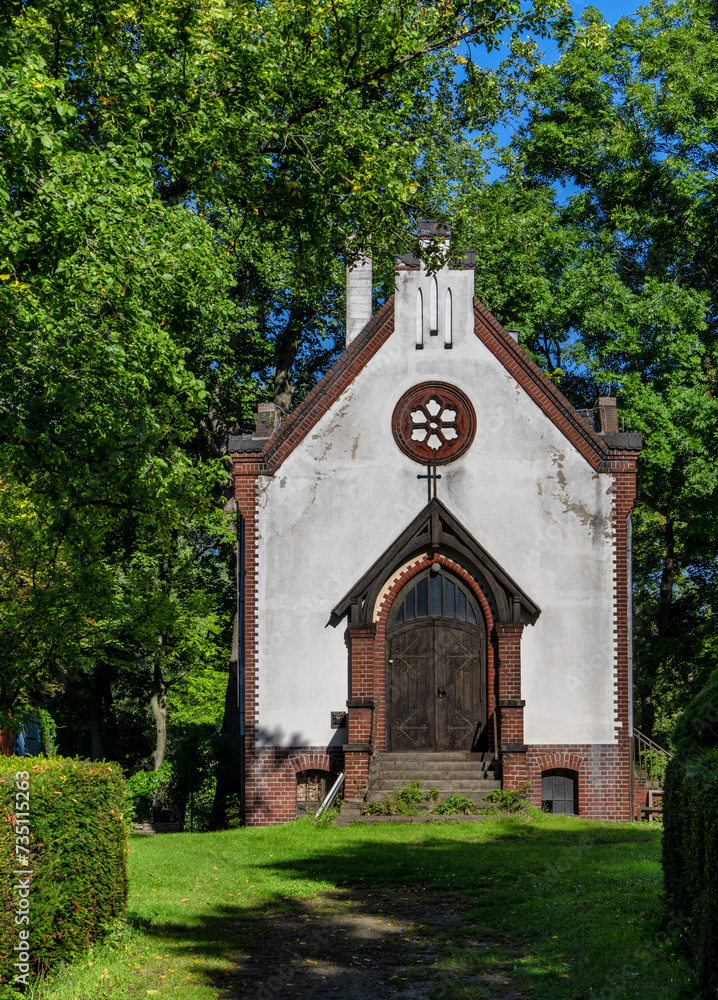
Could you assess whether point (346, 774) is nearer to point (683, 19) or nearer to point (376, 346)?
point (376, 346)

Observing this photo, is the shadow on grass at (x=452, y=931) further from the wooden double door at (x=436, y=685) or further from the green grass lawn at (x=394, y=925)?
the wooden double door at (x=436, y=685)

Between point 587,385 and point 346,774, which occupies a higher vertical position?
point 587,385

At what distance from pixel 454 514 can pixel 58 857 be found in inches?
519

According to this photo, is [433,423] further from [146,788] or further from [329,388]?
[146,788]

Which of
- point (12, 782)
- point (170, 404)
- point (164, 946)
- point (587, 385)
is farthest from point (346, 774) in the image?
point (587, 385)

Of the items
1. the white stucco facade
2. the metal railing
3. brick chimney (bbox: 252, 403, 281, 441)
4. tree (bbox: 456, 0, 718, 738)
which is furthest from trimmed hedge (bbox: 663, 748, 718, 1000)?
tree (bbox: 456, 0, 718, 738)

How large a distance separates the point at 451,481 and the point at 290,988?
13.1 metres

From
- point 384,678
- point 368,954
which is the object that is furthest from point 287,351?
point 368,954

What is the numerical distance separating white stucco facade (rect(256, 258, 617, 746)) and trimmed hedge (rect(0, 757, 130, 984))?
36.0 feet

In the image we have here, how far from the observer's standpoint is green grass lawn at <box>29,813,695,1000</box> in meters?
7.57

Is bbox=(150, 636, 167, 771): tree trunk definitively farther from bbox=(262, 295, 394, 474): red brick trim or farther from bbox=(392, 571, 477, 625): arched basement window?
bbox=(392, 571, 477, 625): arched basement window

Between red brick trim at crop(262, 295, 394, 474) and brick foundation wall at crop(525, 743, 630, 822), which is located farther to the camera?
red brick trim at crop(262, 295, 394, 474)

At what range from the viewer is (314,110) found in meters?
14.0

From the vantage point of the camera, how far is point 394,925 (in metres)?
9.66
